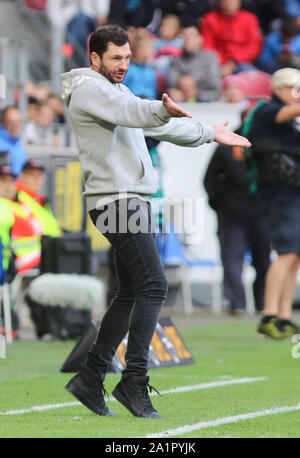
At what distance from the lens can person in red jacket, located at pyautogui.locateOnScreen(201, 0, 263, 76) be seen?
18.1 m

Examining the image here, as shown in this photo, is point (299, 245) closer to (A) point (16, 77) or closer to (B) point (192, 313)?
(B) point (192, 313)

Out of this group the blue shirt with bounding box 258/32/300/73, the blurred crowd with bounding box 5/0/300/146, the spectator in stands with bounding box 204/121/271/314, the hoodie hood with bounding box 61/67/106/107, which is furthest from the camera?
the blue shirt with bounding box 258/32/300/73

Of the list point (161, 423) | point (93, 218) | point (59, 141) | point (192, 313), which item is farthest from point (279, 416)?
point (59, 141)

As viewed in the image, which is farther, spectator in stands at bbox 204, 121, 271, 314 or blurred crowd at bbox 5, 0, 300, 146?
blurred crowd at bbox 5, 0, 300, 146

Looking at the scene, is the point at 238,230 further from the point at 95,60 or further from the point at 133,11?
the point at 95,60

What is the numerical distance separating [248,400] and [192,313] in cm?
795

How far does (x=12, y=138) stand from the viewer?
13812 millimetres

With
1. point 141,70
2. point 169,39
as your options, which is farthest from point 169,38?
point 141,70

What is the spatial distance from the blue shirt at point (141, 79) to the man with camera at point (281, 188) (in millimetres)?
5560

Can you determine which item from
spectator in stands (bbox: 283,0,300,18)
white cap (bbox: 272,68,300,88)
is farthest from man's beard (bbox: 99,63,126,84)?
spectator in stands (bbox: 283,0,300,18)

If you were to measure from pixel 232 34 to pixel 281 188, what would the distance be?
821 centimetres

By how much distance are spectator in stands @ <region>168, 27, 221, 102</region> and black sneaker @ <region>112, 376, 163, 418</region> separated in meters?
11.1

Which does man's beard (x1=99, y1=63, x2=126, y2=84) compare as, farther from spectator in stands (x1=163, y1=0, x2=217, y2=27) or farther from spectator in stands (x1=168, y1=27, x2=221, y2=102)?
spectator in stands (x1=163, y1=0, x2=217, y2=27)

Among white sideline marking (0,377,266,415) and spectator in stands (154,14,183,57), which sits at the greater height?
spectator in stands (154,14,183,57)
